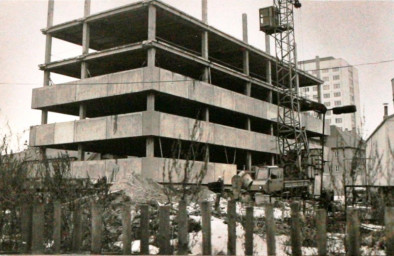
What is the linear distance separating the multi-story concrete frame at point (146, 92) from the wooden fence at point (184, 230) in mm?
19602

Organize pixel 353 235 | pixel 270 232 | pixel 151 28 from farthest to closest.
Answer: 1. pixel 151 28
2. pixel 270 232
3. pixel 353 235

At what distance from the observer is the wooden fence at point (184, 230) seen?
516 centimetres

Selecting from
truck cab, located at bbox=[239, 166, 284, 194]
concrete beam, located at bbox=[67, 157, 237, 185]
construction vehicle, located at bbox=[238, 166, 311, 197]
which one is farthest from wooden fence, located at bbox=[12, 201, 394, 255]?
concrete beam, located at bbox=[67, 157, 237, 185]

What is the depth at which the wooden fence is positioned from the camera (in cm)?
516

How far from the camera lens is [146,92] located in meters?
28.1

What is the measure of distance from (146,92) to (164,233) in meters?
23.0

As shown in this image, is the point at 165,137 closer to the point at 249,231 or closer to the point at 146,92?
the point at 146,92

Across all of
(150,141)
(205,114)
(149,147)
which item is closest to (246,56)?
(205,114)

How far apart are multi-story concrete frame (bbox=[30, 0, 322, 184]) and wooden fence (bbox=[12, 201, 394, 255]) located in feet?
64.3

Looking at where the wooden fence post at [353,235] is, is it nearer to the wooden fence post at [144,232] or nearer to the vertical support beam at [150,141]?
the wooden fence post at [144,232]

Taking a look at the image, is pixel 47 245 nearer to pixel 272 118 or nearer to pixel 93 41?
pixel 93 41

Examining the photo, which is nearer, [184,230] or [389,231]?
[389,231]

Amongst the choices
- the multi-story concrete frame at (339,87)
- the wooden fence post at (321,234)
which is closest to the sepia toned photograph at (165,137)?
the wooden fence post at (321,234)

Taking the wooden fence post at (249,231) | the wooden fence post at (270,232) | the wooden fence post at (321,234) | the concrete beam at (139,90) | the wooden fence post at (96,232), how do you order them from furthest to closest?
the concrete beam at (139,90), the wooden fence post at (96,232), the wooden fence post at (249,231), the wooden fence post at (270,232), the wooden fence post at (321,234)
